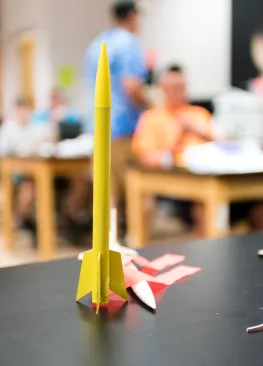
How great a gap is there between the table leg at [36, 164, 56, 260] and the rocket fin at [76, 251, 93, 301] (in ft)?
8.15

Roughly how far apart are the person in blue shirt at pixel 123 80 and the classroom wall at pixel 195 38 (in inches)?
47.4

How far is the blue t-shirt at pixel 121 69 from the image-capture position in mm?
2922

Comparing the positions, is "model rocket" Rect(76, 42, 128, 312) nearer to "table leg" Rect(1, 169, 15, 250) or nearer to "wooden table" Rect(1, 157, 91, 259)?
"wooden table" Rect(1, 157, 91, 259)

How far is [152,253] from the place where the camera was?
2.71ft

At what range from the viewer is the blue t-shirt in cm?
292

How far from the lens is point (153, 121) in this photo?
10.8 ft

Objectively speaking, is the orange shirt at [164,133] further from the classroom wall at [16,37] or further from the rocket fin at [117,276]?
the classroom wall at [16,37]

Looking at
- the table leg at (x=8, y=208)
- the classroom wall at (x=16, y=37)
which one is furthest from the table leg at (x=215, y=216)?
the classroom wall at (x=16, y=37)

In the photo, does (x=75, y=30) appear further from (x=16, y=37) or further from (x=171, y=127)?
(x=171, y=127)

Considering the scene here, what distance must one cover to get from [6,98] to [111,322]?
7.32m

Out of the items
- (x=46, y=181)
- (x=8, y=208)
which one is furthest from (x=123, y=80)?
(x=8, y=208)

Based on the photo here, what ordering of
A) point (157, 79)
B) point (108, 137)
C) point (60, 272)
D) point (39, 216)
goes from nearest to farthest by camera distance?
point (108, 137), point (60, 272), point (39, 216), point (157, 79)

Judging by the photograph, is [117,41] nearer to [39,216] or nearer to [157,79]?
[39,216]

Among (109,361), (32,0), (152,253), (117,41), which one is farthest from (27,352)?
(32,0)
